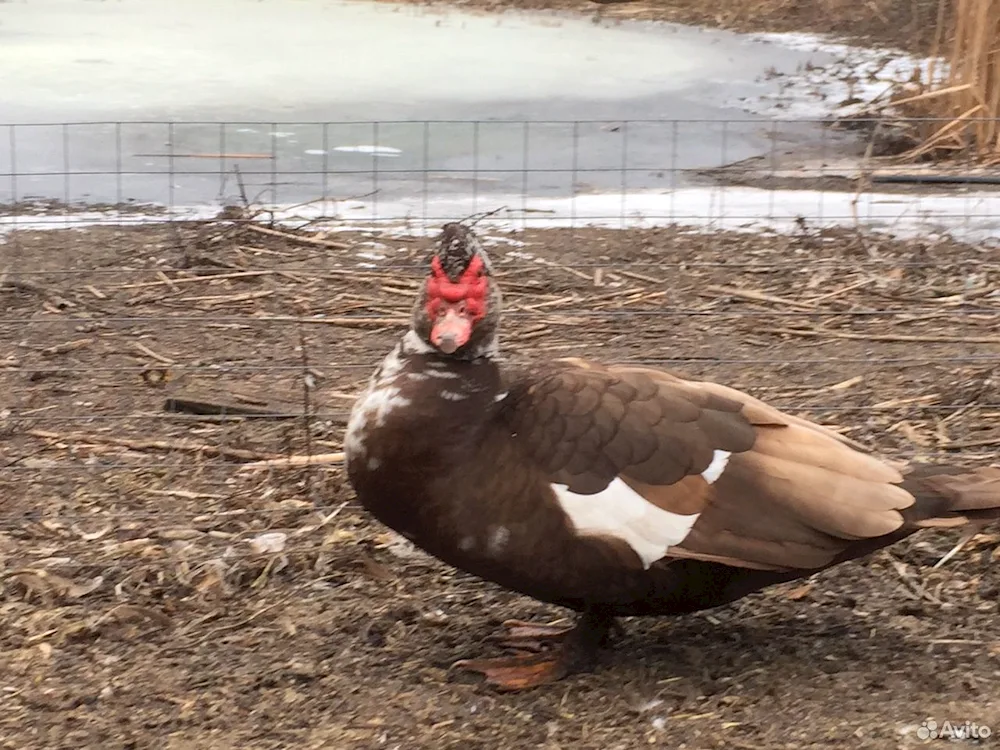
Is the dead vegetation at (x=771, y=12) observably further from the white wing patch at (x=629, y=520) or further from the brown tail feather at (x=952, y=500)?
the white wing patch at (x=629, y=520)

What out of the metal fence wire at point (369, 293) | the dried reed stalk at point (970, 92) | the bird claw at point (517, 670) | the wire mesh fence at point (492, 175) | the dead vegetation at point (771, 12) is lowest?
the bird claw at point (517, 670)

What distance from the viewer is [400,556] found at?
3574mm

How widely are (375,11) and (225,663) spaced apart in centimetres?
1478

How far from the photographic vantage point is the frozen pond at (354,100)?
324 inches

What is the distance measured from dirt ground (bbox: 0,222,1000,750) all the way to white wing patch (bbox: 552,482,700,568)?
1.26ft

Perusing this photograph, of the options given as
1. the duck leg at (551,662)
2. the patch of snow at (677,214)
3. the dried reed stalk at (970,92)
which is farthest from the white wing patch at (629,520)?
the dried reed stalk at (970,92)

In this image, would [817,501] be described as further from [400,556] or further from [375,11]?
[375,11]

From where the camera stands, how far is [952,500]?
111 inches

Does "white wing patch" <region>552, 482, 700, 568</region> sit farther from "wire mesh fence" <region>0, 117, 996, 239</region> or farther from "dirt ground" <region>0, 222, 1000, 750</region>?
"wire mesh fence" <region>0, 117, 996, 239</region>

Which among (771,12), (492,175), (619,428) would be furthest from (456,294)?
(771,12)

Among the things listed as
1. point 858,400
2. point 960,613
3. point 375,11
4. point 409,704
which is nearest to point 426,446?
point 409,704

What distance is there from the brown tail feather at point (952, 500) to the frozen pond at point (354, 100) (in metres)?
3.77

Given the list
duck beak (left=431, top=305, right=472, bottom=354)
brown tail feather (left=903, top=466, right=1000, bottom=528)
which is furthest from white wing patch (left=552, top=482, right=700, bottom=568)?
brown tail feather (left=903, top=466, right=1000, bottom=528)

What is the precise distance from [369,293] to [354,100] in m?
5.40
